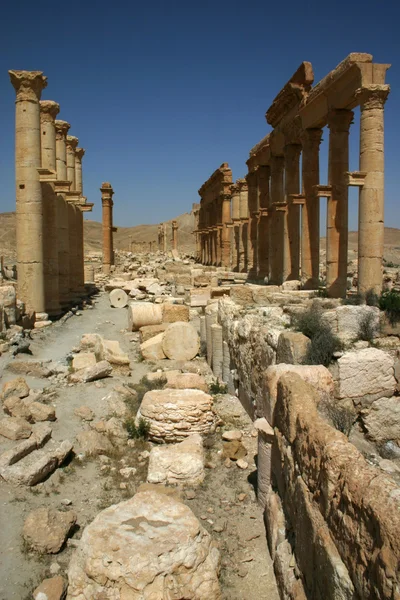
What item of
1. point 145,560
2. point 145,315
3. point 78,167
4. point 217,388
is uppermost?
point 78,167

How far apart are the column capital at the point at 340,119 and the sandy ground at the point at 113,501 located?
28.9 ft

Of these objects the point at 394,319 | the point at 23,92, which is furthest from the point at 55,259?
the point at 394,319

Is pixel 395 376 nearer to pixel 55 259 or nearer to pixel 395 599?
pixel 395 599

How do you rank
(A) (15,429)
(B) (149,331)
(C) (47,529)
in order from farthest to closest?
(B) (149,331) → (A) (15,429) → (C) (47,529)

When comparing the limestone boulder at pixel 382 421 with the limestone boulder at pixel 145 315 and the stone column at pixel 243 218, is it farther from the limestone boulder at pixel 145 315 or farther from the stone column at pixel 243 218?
the stone column at pixel 243 218

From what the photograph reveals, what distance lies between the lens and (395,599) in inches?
96.6

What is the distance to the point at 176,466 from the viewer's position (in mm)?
6543

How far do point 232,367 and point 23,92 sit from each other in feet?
37.3

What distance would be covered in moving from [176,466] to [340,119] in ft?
37.3

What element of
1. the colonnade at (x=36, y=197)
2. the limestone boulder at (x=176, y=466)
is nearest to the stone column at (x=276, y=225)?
the colonnade at (x=36, y=197)

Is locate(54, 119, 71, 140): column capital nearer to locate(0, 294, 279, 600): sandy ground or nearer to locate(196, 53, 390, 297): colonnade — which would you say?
locate(196, 53, 390, 297): colonnade

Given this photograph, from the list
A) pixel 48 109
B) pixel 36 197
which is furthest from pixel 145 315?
pixel 48 109

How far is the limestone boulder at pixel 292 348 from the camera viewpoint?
281 inches

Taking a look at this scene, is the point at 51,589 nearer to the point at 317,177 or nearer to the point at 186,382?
the point at 186,382
